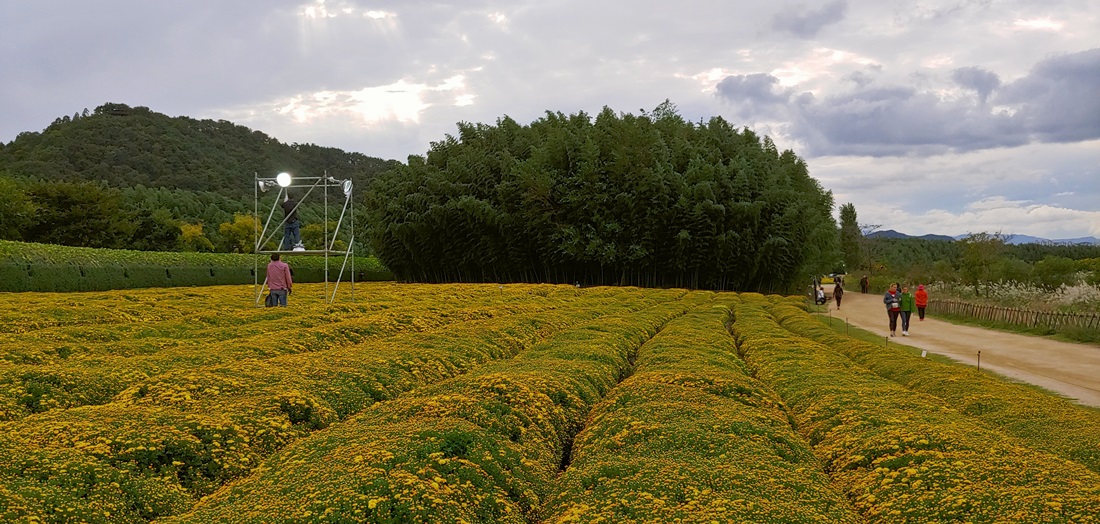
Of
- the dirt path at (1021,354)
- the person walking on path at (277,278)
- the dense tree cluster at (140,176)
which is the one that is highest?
the dense tree cluster at (140,176)

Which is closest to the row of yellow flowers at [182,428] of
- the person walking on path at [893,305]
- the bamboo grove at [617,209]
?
the person walking on path at [893,305]

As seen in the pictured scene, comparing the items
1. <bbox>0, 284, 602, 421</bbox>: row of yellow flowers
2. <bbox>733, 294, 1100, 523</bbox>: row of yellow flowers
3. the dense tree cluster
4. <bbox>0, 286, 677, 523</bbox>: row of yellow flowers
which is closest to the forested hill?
the dense tree cluster

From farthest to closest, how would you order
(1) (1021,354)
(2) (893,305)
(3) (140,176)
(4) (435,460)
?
(3) (140,176)
(2) (893,305)
(1) (1021,354)
(4) (435,460)

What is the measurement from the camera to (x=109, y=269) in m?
47.4

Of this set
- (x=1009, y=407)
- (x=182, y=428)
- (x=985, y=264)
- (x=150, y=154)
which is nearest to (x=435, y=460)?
(x=182, y=428)

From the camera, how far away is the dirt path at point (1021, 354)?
19.8 meters

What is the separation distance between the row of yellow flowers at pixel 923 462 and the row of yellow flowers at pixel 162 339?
10320 mm

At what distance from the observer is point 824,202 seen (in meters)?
72.0

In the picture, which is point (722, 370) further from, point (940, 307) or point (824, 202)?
point (824, 202)

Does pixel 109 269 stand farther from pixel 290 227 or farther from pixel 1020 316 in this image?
pixel 1020 316

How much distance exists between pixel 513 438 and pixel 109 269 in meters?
46.1

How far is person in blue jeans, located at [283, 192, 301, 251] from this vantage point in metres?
27.3

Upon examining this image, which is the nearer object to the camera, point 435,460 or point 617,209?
point 435,460

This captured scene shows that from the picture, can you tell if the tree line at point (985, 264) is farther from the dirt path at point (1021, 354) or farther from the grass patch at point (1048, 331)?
the dirt path at point (1021, 354)
